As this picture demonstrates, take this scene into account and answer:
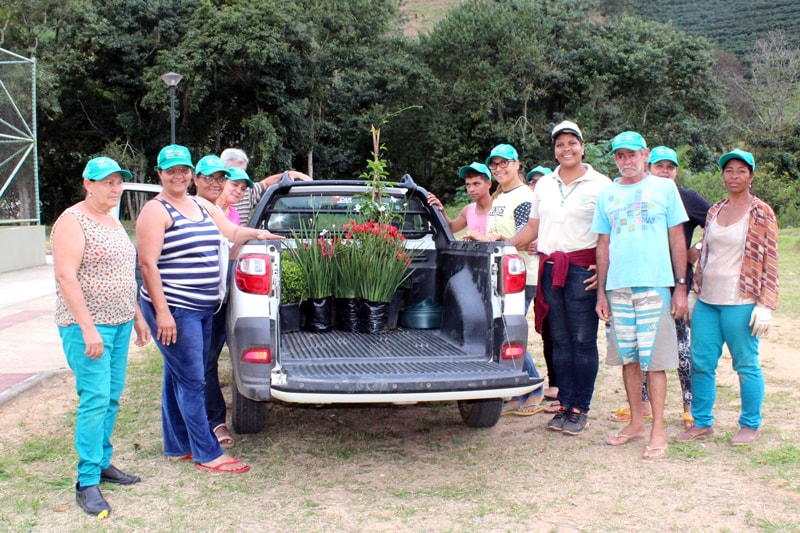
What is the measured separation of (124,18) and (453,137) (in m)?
16.0

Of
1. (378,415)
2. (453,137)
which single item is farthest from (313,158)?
(378,415)

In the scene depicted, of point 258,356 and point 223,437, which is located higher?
point 258,356

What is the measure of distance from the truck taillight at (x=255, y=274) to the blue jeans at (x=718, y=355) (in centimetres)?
268

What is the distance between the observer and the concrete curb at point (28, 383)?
5.43m

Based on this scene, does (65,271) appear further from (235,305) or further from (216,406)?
(216,406)

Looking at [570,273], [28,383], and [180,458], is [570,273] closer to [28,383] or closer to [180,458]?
[180,458]

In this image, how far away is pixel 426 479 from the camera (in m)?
3.97

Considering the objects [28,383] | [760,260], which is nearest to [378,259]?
[760,260]

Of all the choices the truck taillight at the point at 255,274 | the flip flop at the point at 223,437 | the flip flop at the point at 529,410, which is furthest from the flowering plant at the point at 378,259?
the flip flop at the point at 529,410

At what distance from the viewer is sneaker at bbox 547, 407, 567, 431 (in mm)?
4770

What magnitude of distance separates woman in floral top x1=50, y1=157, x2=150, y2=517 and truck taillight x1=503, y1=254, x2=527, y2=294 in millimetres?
2019

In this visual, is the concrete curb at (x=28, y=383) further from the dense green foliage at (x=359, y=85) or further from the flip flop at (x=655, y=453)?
the dense green foliage at (x=359, y=85)

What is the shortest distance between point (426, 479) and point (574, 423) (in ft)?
4.11

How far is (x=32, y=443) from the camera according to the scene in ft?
14.7
